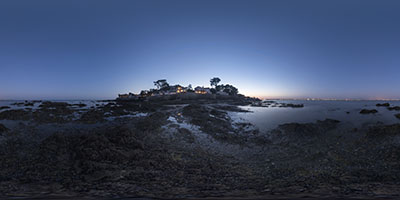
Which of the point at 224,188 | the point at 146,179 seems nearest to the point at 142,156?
the point at 146,179

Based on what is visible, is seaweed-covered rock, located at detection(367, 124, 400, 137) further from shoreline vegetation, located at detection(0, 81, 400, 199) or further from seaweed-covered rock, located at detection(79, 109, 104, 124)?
seaweed-covered rock, located at detection(79, 109, 104, 124)

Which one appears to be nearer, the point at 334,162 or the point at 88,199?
the point at 88,199

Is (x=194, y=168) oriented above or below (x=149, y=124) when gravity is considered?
below

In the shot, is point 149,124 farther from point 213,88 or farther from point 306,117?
point 213,88

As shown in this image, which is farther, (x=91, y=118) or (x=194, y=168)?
(x=91, y=118)

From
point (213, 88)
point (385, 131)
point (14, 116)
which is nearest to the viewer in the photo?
point (385, 131)

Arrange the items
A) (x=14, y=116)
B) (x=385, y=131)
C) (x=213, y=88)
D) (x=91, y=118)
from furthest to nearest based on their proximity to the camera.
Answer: (x=213, y=88) < (x=14, y=116) < (x=91, y=118) < (x=385, y=131)

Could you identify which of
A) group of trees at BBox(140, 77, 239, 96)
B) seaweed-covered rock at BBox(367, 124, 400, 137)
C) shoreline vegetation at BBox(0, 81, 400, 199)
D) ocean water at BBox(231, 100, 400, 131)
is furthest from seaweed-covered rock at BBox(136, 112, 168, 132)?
group of trees at BBox(140, 77, 239, 96)

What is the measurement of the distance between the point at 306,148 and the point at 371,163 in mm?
3051

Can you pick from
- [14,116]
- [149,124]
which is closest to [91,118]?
[149,124]

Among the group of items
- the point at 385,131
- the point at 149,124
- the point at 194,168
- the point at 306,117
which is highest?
the point at 385,131

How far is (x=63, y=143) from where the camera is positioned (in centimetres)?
898

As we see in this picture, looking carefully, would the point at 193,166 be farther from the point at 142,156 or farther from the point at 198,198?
the point at 198,198

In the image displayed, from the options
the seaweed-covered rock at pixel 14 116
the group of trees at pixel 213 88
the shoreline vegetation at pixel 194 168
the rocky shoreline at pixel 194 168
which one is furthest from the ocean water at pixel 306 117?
the group of trees at pixel 213 88
